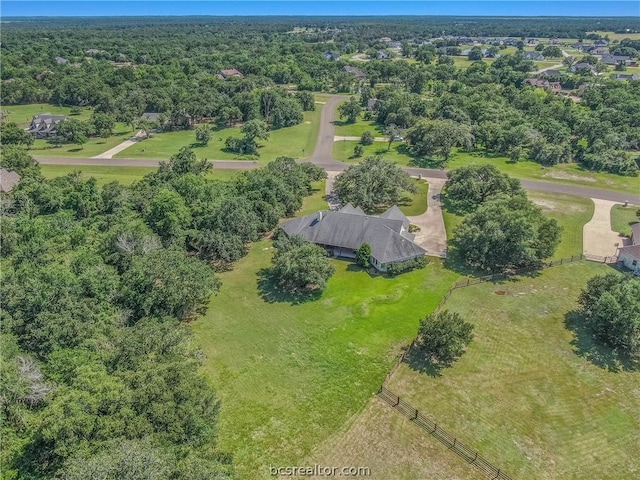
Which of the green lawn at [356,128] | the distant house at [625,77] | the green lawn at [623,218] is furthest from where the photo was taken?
the distant house at [625,77]

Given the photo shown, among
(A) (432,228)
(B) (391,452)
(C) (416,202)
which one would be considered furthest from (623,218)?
(B) (391,452)

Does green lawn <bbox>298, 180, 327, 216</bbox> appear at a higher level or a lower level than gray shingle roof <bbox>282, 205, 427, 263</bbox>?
lower

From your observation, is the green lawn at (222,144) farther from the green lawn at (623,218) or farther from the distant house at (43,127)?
the green lawn at (623,218)

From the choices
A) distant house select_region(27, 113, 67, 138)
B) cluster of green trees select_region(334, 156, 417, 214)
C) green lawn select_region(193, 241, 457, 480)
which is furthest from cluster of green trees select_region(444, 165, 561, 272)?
distant house select_region(27, 113, 67, 138)

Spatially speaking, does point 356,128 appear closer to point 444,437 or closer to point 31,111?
point 444,437

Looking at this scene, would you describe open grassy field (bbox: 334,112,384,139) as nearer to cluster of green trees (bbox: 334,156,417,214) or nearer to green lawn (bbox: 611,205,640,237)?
cluster of green trees (bbox: 334,156,417,214)

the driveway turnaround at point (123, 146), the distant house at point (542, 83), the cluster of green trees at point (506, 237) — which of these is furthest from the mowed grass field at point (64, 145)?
the distant house at point (542, 83)

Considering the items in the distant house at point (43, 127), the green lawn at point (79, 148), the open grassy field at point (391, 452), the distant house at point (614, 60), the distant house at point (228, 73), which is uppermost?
the distant house at point (614, 60)
